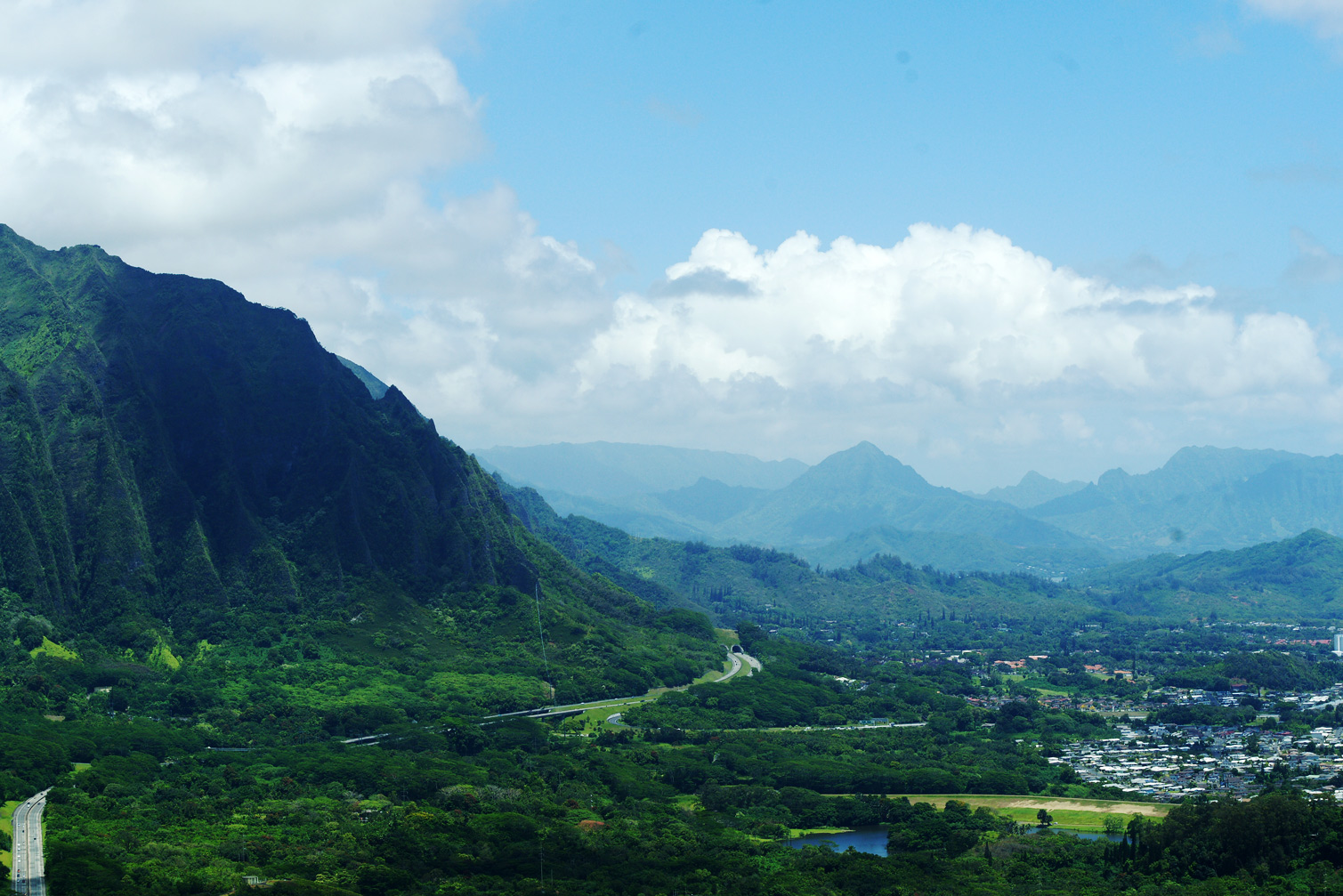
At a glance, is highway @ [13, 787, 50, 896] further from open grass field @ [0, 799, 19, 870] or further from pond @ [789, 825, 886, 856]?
pond @ [789, 825, 886, 856]

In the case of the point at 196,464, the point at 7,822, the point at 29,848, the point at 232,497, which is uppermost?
the point at 196,464

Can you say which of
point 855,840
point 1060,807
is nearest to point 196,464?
point 855,840

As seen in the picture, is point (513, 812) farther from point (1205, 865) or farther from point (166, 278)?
point (166, 278)

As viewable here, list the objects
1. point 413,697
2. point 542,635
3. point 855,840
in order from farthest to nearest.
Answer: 1. point 542,635
2. point 413,697
3. point 855,840

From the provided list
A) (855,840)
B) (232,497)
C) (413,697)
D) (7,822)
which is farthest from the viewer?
(232,497)

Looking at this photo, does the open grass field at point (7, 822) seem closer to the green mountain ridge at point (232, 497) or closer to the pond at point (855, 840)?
the pond at point (855, 840)

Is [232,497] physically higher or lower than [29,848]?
higher

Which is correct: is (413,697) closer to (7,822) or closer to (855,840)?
(7,822)
